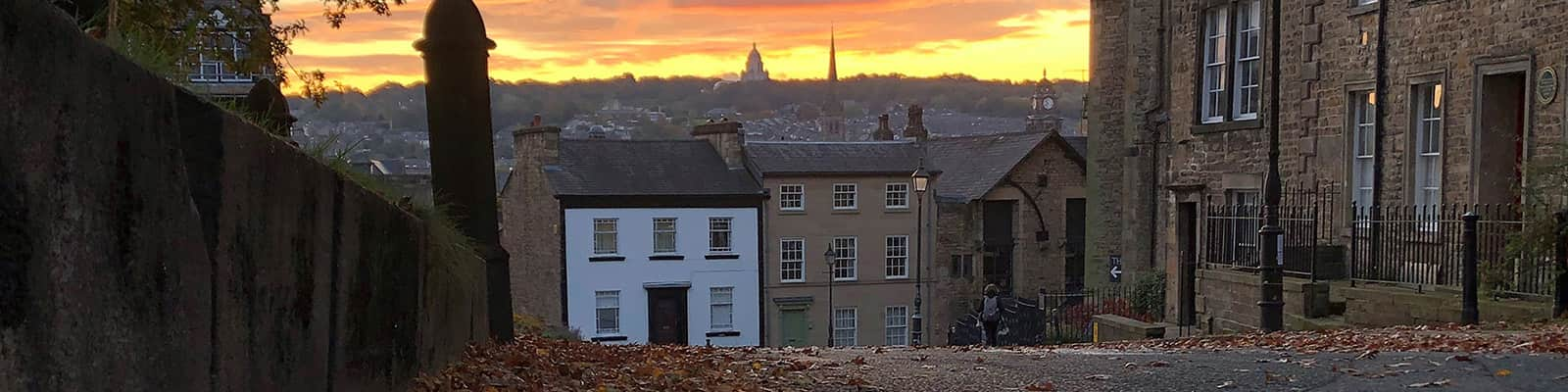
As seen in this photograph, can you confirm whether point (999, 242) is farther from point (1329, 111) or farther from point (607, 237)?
point (1329, 111)

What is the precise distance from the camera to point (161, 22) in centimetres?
1129

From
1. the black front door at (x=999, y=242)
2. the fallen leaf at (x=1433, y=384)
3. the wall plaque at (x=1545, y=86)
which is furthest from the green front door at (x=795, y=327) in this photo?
Answer: the fallen leaf at (x=1433, y=384)

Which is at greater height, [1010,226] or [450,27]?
[450,27]

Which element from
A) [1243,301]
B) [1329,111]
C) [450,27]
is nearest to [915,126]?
[1329,111]

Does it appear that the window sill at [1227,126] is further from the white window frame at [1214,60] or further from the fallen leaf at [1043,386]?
the fallen leaf at [1043,386]

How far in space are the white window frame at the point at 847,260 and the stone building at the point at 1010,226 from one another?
2885 mm

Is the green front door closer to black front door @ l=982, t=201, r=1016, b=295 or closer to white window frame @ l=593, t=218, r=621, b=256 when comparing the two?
white window frame @ l=593, t=218, r=621, b=256

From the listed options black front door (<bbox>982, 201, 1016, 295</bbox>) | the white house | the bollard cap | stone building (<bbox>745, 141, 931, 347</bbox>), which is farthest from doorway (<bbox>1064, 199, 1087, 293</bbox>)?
the bollard cap

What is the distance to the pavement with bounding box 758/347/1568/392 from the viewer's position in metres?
8.71

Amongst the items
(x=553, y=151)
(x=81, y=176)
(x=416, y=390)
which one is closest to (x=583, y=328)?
(x=553, y=151)

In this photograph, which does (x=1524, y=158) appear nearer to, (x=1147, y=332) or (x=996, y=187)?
(x=1147, y=332)

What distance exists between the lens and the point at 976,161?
1845 inches

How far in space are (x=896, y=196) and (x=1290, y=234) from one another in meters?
23.4

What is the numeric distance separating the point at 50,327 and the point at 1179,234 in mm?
22976
